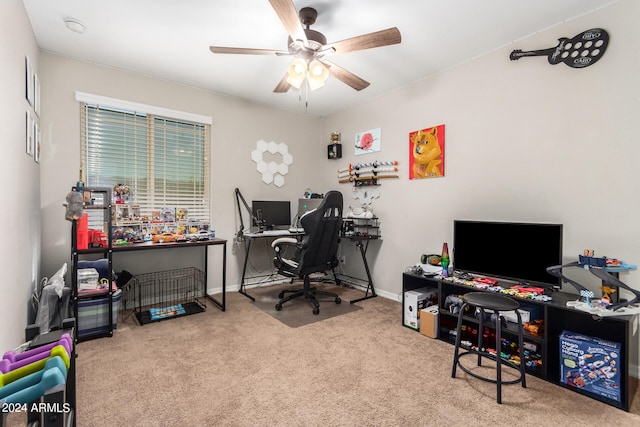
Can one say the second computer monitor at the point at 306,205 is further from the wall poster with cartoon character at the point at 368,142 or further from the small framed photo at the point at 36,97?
the small framed photo at the point at 36,97

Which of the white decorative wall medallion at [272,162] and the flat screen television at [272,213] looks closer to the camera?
the flat screen television at [272,213]

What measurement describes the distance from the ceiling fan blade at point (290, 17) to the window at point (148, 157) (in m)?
2.19

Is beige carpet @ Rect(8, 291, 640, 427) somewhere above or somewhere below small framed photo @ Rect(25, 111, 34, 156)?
below

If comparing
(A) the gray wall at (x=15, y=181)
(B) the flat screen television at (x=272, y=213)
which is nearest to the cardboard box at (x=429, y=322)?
(B) the flat screen television at (x=272, y=213)

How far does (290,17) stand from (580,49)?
216cm

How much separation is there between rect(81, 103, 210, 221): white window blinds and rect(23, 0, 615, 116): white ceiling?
549mm

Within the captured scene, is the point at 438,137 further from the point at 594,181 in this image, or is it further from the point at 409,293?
the point at 409,293

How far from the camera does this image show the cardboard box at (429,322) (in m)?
2.64

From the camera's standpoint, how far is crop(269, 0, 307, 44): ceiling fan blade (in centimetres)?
172

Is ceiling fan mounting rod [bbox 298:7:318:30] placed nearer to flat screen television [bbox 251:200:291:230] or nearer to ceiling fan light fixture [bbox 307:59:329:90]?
ceiling fan light fixture [bbox 307:59:329:90]

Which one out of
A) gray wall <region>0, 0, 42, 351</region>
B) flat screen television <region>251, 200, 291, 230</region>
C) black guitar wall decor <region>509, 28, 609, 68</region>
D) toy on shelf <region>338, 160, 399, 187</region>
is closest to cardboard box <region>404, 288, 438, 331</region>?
toy on shelf <region>338, 160, 399, 187</region>

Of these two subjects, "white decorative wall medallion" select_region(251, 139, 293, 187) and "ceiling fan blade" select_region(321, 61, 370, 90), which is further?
"white decorative wall medallion" select_region(251, 139, 293, 187)

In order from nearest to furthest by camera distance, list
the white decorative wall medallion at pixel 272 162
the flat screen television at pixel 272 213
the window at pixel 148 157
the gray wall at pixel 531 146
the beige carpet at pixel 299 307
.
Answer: the gray wall at pixel 531 146 → the beige carpet at pixel 299 307 → the window at pixel 148 157 → the flat screen television at pixel 272 213 → the white decorative wall medallion at pixel 272 162

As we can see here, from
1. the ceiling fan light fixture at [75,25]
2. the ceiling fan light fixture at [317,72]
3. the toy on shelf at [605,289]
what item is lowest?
the toy on shelf at [605,289]
